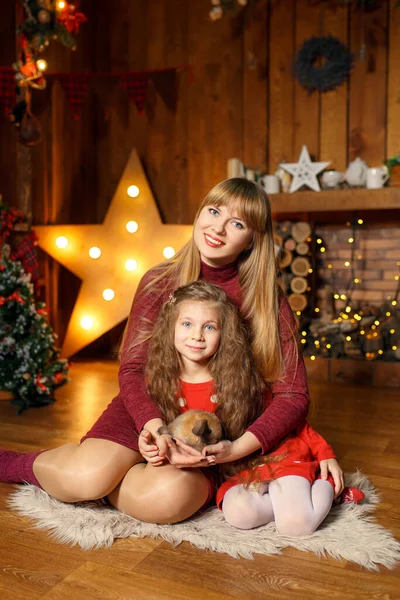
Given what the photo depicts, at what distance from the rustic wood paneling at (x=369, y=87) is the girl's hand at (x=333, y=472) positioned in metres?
2.56

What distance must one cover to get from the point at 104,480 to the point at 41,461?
0.23m

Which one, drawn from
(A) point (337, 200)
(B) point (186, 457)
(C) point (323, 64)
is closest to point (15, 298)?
(B) point (186, 457)

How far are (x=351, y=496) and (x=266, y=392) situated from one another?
0.37m

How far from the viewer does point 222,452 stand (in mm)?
1561

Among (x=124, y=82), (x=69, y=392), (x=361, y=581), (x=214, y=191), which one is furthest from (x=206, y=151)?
(x=361, y=581)

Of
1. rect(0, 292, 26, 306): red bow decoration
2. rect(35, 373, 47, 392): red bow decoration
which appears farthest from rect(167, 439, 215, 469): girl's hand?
rect(0, 292, 26, 306): red bow decoration

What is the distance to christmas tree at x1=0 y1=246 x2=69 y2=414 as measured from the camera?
2.94 meters

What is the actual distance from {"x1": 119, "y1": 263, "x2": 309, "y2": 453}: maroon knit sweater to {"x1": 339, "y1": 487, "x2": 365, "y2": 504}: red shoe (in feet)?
0.75

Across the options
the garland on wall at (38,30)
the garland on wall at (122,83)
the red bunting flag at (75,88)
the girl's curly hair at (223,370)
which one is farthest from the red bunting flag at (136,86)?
the girl's curly hair at (223,370)

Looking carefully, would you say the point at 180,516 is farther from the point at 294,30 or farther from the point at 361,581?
the point at 294,30

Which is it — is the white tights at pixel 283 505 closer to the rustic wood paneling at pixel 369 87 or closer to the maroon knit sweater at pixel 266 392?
the maroon knit sweater at pixel 266 392

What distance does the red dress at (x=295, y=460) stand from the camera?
5.37ft

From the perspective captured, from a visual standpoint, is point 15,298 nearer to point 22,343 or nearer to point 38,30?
point 22,343

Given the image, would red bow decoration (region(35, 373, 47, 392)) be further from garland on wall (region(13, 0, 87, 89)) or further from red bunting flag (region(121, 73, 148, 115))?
red bunting flag (region(121, 73, 148, 115))
